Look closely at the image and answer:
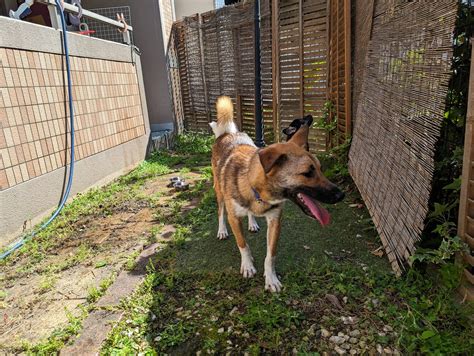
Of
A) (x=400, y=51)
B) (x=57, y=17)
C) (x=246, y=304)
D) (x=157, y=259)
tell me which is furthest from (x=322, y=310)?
(x=57, y=17)

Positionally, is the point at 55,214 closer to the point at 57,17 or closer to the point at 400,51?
the point at 57,17

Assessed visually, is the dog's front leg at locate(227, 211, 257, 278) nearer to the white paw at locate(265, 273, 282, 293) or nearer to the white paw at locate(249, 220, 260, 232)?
the white paw at locate(265, 273, 282, 293)

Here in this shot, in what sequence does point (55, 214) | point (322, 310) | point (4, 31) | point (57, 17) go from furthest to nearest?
point (57, 17) < point (55, 214) < point (4, 31) < point (322, 310)

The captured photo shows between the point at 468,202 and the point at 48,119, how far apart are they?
491 cm

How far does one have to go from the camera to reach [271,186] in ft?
8.05

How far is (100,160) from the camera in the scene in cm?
566

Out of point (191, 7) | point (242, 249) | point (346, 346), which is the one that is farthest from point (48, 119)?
point (191, 7)

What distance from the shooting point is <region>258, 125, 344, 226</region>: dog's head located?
229 cm

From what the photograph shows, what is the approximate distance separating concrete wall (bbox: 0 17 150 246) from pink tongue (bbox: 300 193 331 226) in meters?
3.44

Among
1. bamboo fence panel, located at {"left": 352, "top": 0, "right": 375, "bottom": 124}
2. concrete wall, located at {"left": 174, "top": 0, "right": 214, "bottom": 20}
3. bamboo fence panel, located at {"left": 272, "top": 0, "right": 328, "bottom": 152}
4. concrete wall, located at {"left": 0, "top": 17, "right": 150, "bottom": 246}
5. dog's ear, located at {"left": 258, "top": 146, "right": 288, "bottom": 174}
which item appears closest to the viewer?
dog's ear, located at {"left": 258, "top": 146, "right": 288, "bottom": 174}

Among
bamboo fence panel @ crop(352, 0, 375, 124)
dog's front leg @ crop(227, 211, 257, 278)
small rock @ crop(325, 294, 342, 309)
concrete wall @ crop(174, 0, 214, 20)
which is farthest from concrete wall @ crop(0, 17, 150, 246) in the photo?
concrete wall @ crop(174, 0, 214, 20)

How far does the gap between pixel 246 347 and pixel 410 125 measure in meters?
2.18

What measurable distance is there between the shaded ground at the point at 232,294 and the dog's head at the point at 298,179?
2.19ft

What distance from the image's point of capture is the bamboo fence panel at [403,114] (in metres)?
2.28
